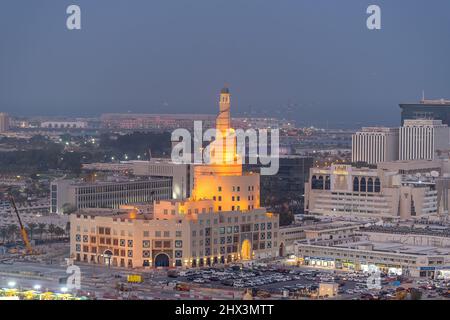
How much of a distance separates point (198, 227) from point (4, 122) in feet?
146

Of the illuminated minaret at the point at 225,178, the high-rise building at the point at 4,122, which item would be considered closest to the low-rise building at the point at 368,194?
the illuminated minaret at the point at 225,178

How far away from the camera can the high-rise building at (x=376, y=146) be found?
36.1 m

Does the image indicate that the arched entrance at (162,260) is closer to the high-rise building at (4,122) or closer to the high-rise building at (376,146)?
the high-rise building at (376,146)

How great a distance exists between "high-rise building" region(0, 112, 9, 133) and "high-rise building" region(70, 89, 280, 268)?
41769mm

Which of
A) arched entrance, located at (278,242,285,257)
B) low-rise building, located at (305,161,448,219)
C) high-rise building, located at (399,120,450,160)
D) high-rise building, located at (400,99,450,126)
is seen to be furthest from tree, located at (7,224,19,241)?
high-rise building, located at (400,99,450,126)

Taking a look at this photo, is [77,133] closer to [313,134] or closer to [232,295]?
[313,134]

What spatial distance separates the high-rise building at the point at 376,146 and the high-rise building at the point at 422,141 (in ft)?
0.92

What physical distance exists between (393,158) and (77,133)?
1142 inches

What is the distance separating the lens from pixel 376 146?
119 ft

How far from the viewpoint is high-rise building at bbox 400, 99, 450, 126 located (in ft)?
137

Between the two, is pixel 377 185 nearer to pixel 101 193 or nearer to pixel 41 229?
pixel 101 193

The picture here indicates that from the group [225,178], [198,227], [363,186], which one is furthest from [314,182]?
[198,227]
